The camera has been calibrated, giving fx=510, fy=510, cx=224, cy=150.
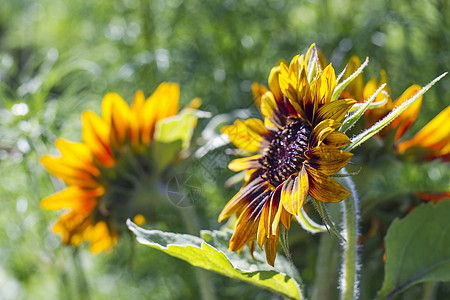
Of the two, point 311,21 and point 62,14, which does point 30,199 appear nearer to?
point 62,14

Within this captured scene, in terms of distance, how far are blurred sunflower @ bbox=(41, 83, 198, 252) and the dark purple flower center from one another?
147mm

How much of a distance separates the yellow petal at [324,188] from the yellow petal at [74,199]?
0.28 m

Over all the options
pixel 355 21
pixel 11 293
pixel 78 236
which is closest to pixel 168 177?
pixel 78 236

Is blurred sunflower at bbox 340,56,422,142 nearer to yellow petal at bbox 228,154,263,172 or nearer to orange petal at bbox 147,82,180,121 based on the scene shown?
yellow petal at bbox 228,154,263,172

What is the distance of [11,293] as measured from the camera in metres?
0.88

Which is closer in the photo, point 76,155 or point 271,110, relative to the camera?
point 271,110

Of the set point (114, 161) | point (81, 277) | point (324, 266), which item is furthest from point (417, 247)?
point (81, 277)

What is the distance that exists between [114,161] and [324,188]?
28 cm

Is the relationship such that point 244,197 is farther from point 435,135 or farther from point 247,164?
point 435,135

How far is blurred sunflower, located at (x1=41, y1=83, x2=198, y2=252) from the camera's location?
48cm

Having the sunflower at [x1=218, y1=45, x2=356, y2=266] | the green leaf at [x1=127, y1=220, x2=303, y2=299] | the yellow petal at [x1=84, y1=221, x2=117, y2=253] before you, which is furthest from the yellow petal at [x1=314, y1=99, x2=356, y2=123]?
the yellow petal at [x1=84, y1=221, x2=117, y2=253]

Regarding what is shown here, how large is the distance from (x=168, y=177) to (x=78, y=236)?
11 cm

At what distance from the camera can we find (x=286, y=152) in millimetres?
323

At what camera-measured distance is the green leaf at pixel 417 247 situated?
37cm
